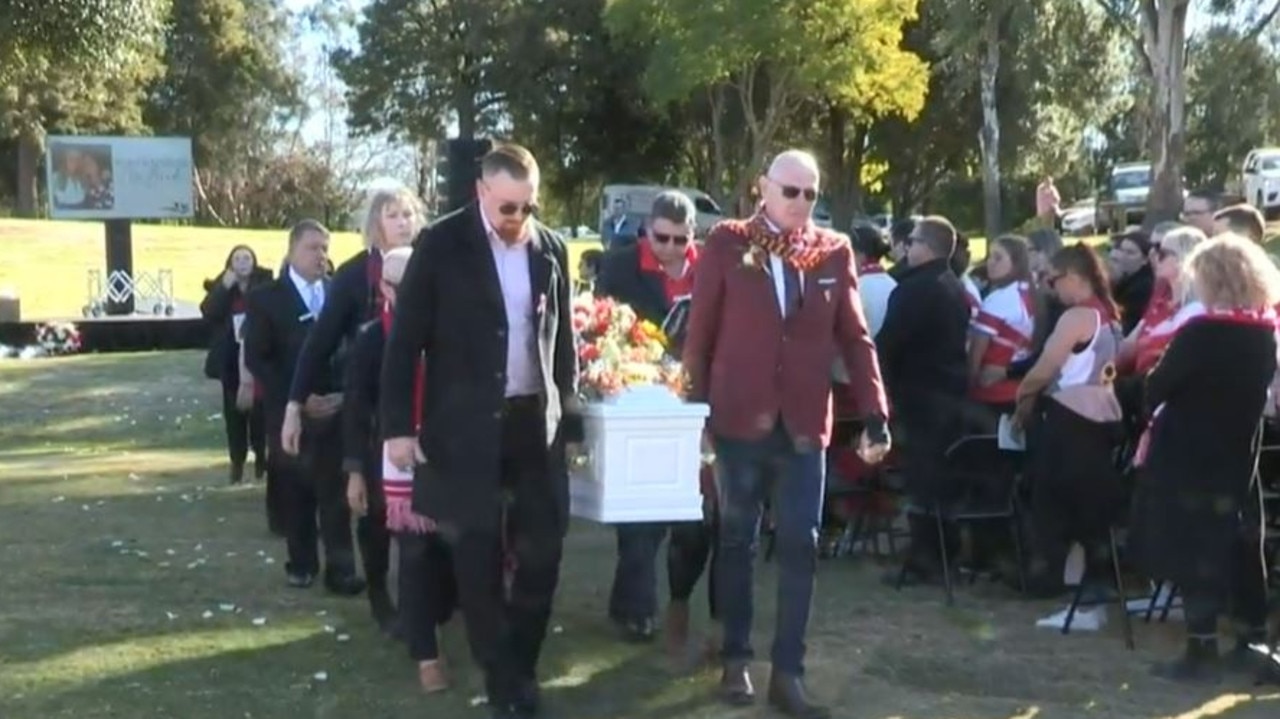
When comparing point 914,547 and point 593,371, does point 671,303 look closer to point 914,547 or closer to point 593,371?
point 593,371

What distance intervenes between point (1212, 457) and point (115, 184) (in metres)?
33.5

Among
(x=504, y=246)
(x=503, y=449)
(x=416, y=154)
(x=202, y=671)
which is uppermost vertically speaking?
(x=416, y=154)

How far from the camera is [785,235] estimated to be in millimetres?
6555

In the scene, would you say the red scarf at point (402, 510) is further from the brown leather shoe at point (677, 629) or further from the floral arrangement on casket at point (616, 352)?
the brown leather shoe at point (677, 629)

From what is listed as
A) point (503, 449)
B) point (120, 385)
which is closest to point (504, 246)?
point (503, 449)

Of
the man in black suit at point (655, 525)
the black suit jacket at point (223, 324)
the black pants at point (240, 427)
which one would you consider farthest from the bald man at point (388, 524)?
the black suit jacket at point (223, 324)

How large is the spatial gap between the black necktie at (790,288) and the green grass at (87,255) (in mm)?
30370

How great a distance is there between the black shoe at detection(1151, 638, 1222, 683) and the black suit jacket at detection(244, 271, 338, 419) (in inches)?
167

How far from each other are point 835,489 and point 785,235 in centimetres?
317

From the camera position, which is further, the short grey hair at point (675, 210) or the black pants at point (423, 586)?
the short grey hair at point (675, 210)

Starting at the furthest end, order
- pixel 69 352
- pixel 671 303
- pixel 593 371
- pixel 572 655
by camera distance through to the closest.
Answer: pixel 69 352, pixel 671 303, pixel 572 655, pixel 593 371

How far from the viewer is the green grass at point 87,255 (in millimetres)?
40031

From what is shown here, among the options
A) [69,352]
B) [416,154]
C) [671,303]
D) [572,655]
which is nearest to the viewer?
[572,655]

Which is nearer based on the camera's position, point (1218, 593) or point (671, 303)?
point (1218, 593)
